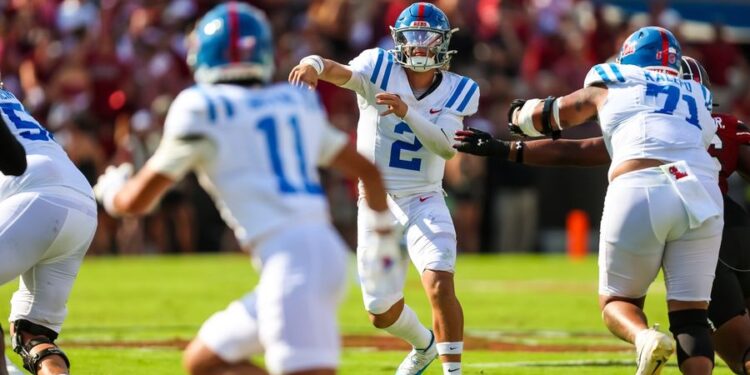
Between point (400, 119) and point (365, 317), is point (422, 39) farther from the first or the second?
point (365, 317)

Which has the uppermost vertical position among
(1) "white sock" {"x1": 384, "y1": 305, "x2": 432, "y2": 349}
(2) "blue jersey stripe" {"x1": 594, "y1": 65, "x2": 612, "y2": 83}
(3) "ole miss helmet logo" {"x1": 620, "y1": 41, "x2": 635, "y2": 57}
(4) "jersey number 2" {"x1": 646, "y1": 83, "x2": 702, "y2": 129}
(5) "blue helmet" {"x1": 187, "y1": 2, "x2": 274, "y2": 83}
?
(5) "blue helmet" {"x1": 187, "y1": 2, "x2": 274, "y2": 83}

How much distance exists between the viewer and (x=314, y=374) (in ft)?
16.4

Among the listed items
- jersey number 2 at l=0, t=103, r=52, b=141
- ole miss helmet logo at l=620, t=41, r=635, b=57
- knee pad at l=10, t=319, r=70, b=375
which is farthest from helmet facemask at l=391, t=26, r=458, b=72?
knee pad at l=10, t=319, r=70, b=375

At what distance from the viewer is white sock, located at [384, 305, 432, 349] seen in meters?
8.06

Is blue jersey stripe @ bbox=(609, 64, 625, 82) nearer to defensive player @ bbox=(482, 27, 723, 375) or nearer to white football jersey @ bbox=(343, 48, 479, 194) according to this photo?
defensive player @ bbox=(482, 27, 723, 375)

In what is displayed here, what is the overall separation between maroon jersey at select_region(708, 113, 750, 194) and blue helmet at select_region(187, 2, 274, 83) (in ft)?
10.3

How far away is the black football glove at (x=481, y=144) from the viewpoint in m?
7.62

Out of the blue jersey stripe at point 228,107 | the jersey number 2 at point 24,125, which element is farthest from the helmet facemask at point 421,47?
the blue jersey stripe at point 228,107

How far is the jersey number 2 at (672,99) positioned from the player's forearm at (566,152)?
75 cm

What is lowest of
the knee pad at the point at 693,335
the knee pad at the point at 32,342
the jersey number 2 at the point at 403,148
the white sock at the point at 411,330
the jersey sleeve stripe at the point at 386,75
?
the white sock at the point at 411,330

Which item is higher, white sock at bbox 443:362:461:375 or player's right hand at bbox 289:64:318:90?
player's right hand at bbox 289:64:318:90

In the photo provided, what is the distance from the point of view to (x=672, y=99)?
21.9 ft

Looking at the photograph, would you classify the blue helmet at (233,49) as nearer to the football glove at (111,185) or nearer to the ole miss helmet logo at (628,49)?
the football glove at (111,185)

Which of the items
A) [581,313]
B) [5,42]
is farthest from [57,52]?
[581,313]
